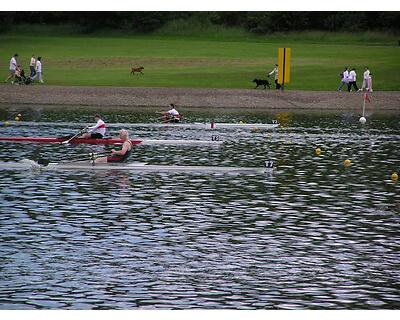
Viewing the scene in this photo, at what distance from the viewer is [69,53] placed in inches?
3875

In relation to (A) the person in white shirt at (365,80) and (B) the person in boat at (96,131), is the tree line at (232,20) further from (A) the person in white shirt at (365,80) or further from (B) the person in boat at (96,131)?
(B) the person in boat at (96,131)

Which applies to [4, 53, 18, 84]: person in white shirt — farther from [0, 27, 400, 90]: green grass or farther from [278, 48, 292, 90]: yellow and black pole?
[278, 48, 292, 90]: yellow and black pole

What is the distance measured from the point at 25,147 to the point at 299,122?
69.9 ft

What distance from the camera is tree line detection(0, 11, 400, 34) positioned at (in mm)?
116688

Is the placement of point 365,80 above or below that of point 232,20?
below

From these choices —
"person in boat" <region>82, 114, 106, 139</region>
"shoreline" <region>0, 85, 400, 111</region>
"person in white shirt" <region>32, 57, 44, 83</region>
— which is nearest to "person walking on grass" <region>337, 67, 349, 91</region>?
"shoreline" <region>0, 85, 400, 111</region>

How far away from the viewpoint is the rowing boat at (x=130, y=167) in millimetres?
37250

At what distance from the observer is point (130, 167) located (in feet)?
123

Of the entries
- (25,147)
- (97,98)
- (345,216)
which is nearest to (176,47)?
(97,98)

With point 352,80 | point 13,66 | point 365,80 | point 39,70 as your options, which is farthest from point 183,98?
point 365,80

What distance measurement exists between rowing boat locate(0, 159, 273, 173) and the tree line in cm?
7751

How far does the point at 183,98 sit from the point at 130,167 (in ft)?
116

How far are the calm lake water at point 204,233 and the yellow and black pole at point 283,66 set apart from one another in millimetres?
31798

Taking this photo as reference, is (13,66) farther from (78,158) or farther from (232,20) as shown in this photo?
(232,20)
